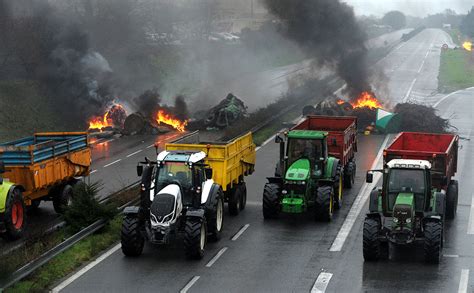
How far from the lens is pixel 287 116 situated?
5519 centimetres

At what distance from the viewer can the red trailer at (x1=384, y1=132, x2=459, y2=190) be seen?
87.8ft

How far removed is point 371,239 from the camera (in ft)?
73.0

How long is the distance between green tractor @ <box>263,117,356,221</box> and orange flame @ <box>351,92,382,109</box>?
2570 centimetres

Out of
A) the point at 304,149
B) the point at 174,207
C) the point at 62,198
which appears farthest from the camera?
the point at 304,149

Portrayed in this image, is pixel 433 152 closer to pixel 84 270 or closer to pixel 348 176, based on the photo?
pixel 348 176

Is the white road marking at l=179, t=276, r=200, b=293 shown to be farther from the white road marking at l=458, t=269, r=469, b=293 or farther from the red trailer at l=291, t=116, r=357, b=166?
the red trailer at l=291, t=116, r=357, b=166

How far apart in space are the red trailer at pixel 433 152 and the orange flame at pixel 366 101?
24474mm

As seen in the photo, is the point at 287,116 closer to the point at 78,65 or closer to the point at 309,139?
the point at 78,65

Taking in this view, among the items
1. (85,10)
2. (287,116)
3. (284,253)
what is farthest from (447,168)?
(85,10)

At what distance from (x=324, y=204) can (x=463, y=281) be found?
6.55 m

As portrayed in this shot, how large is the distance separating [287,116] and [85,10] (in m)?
22.7

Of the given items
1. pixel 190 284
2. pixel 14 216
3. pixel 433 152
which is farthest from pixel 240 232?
pixel 433 152

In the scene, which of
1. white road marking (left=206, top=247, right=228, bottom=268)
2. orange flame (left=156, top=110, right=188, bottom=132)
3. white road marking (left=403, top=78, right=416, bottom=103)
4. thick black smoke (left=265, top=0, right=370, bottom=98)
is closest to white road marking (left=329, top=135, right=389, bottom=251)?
white road marking (left=206, top=247, right=228, bottom=268)

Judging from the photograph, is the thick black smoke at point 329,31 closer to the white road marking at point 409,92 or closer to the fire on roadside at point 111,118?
the white road marking at point 409,92
